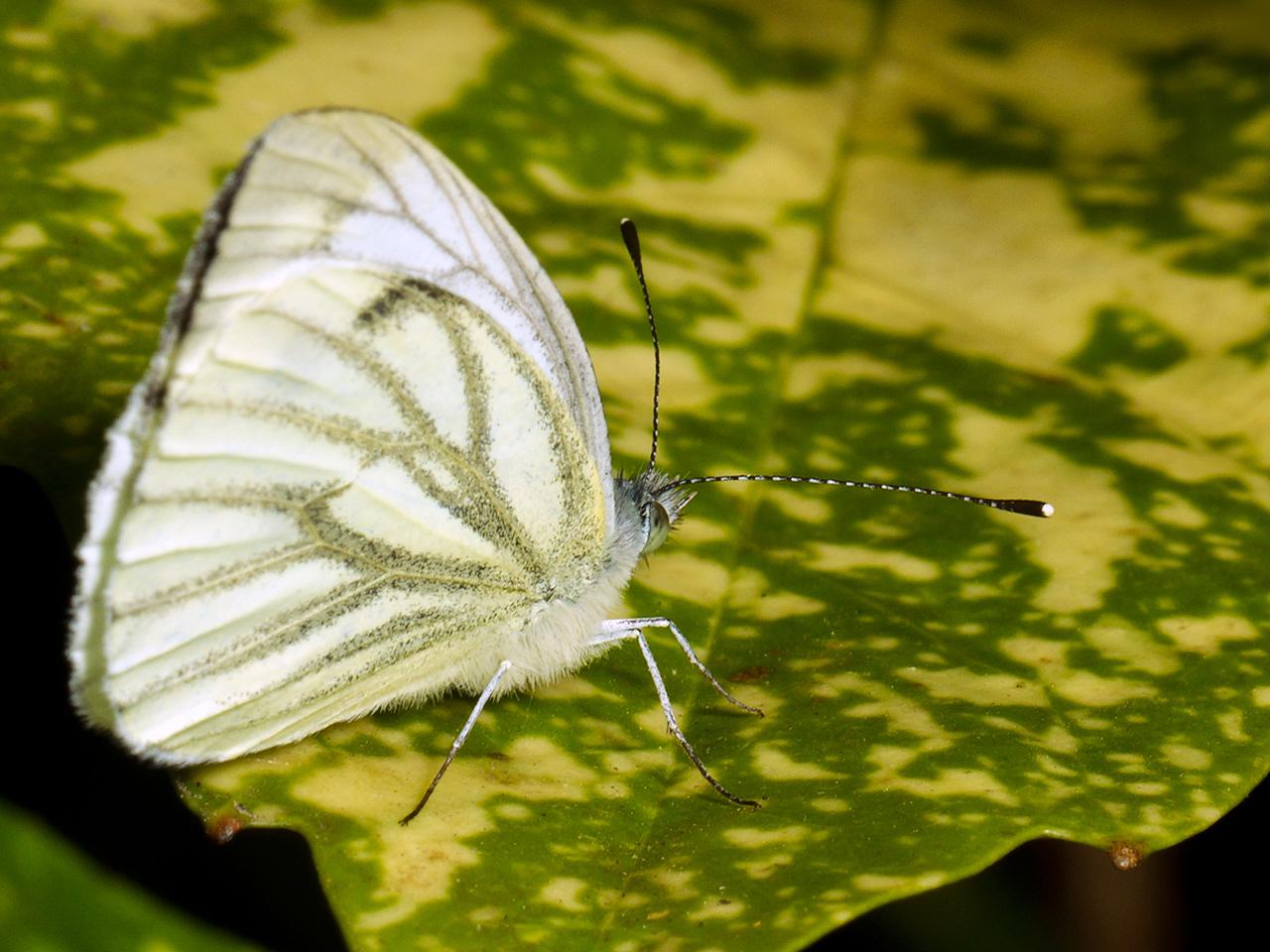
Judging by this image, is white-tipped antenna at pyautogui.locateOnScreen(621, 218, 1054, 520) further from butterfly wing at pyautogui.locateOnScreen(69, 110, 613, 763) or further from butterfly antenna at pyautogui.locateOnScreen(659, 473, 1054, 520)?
butterfly wing at pyautogui.locateOnScreen(69, 110, 613, 763)

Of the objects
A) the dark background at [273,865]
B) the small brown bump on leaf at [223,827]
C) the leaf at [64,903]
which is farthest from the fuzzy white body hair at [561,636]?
the leaf at [64,903]

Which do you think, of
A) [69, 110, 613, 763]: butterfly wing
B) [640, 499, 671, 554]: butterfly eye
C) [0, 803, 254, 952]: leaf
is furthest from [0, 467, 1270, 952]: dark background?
[0, 803, 254, 952]: leaf

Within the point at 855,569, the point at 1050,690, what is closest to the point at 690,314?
the point at 855,569

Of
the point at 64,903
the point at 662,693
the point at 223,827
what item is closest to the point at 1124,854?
the point at 662,693

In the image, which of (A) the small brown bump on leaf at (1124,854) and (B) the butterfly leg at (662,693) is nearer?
(A) the small brown bump on leaf at (1124,854)

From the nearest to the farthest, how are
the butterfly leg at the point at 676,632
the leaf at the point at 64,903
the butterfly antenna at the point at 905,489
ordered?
1. the leaf at the point at 64,903
2. the butterfly leg at the point at 676,632
3. the butterfly antenna at the point at 905,489

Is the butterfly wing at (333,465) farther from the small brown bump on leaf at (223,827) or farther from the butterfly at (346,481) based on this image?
the small brown bump on leaf at (223,827)

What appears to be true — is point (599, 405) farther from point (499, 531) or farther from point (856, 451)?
point (856, 451)
